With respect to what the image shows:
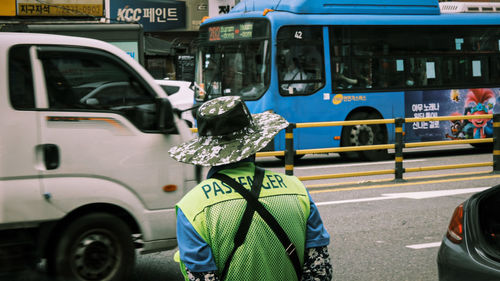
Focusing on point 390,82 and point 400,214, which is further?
point 390,82

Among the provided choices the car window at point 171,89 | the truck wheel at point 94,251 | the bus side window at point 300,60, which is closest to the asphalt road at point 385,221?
the truck wheel at point 94,251

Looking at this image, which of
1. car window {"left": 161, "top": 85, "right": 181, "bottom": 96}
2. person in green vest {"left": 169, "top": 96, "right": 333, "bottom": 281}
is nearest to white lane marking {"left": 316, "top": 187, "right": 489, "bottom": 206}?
person in green vest {"left": 169, "top": 96, "right": 333, "bottom": 281}

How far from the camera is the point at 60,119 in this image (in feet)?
17.1

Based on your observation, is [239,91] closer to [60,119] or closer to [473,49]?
[473,49]

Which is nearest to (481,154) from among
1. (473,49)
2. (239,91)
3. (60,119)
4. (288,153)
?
(473,49)

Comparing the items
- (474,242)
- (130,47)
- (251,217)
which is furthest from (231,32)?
(251,217)

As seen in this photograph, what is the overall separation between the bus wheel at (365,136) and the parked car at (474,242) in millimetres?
10572

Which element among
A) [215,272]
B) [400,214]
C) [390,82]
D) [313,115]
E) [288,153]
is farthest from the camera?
[390,82]

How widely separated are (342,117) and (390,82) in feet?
5.20

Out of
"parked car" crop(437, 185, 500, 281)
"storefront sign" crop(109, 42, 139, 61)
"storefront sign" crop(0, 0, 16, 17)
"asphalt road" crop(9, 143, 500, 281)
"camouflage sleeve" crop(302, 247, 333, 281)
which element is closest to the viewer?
"camouflage sleeve" crop(302, 247, 333, 281)

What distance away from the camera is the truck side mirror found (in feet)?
18.6

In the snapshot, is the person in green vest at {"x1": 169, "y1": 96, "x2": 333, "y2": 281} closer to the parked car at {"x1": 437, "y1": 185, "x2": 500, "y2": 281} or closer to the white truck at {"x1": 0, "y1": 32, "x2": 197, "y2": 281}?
the parked car at {"x1": 437, "y1": 185, "x2": 500, "y2": 281}

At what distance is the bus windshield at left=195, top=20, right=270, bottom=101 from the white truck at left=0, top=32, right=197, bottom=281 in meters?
9.03

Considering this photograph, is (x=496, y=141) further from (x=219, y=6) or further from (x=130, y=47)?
(x=219, y=6)
